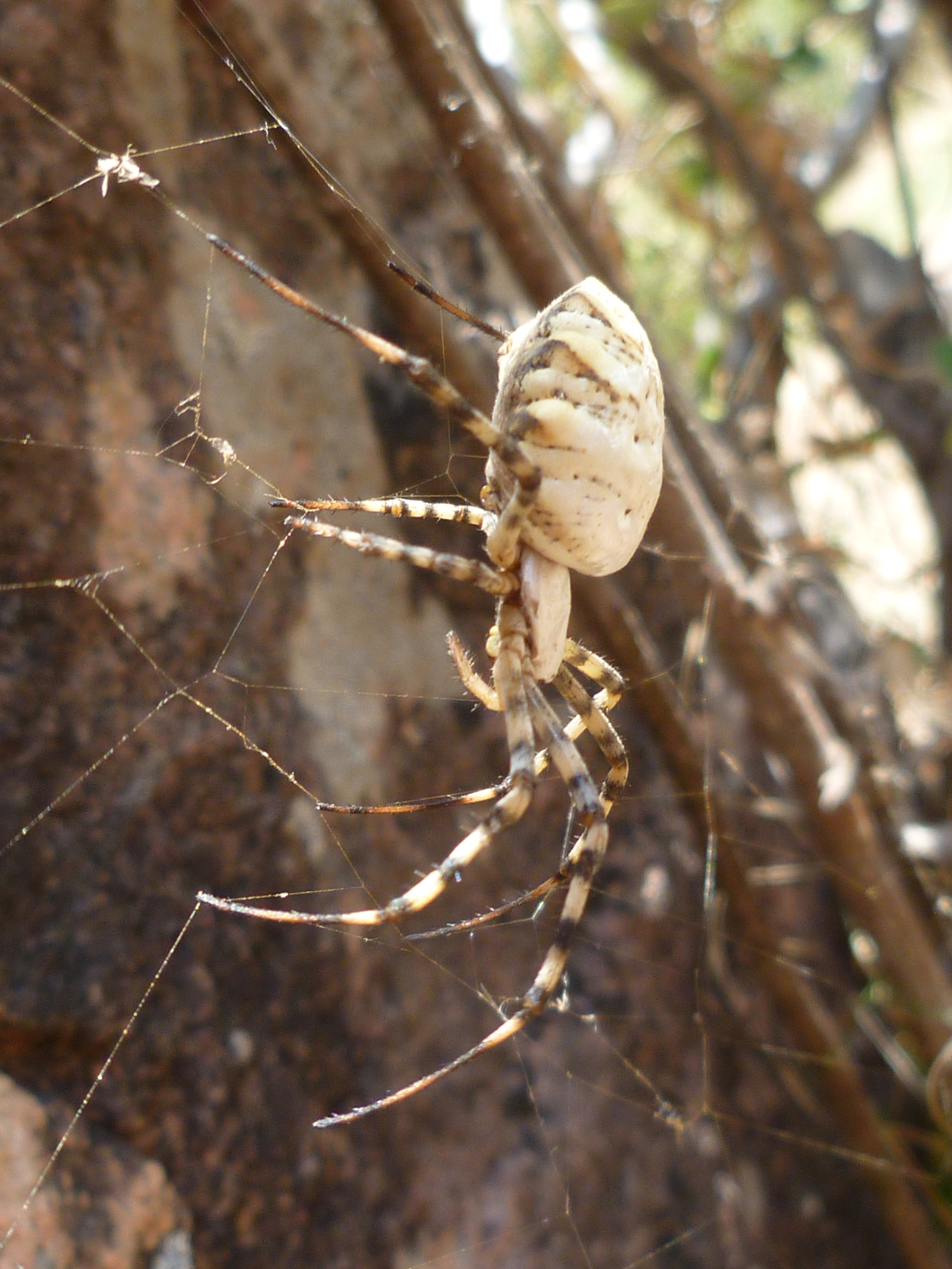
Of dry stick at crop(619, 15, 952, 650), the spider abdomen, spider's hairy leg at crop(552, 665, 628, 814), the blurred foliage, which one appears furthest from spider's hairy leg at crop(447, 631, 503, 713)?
dry stick at crop(619, 15, 952, 650)

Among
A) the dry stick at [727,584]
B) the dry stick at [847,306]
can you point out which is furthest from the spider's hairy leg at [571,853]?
the dry stick at [847,306]

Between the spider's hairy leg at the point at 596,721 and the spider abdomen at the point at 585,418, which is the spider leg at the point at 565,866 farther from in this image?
the spider abdomen at the point at 585,418

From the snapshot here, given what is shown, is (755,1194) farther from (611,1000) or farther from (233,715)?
(233,715)

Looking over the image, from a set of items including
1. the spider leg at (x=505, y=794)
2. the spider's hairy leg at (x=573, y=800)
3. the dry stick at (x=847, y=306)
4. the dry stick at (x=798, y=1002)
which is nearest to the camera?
the spider leg at (x=505, y=794)

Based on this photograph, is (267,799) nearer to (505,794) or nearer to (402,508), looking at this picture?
(505,794)

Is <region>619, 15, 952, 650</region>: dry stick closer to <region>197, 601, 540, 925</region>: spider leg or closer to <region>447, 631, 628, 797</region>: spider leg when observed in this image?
<region>447, 631, 628, 797</region>: spider leg

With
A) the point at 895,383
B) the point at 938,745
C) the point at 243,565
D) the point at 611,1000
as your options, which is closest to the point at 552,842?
the point at 611,1000

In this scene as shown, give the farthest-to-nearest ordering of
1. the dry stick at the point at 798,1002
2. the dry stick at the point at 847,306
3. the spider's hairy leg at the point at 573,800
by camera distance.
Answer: the dry stick at the point at 847,306, the dry stick at the point at 798,1002, the spider's hairy leg at the point at 573,800
